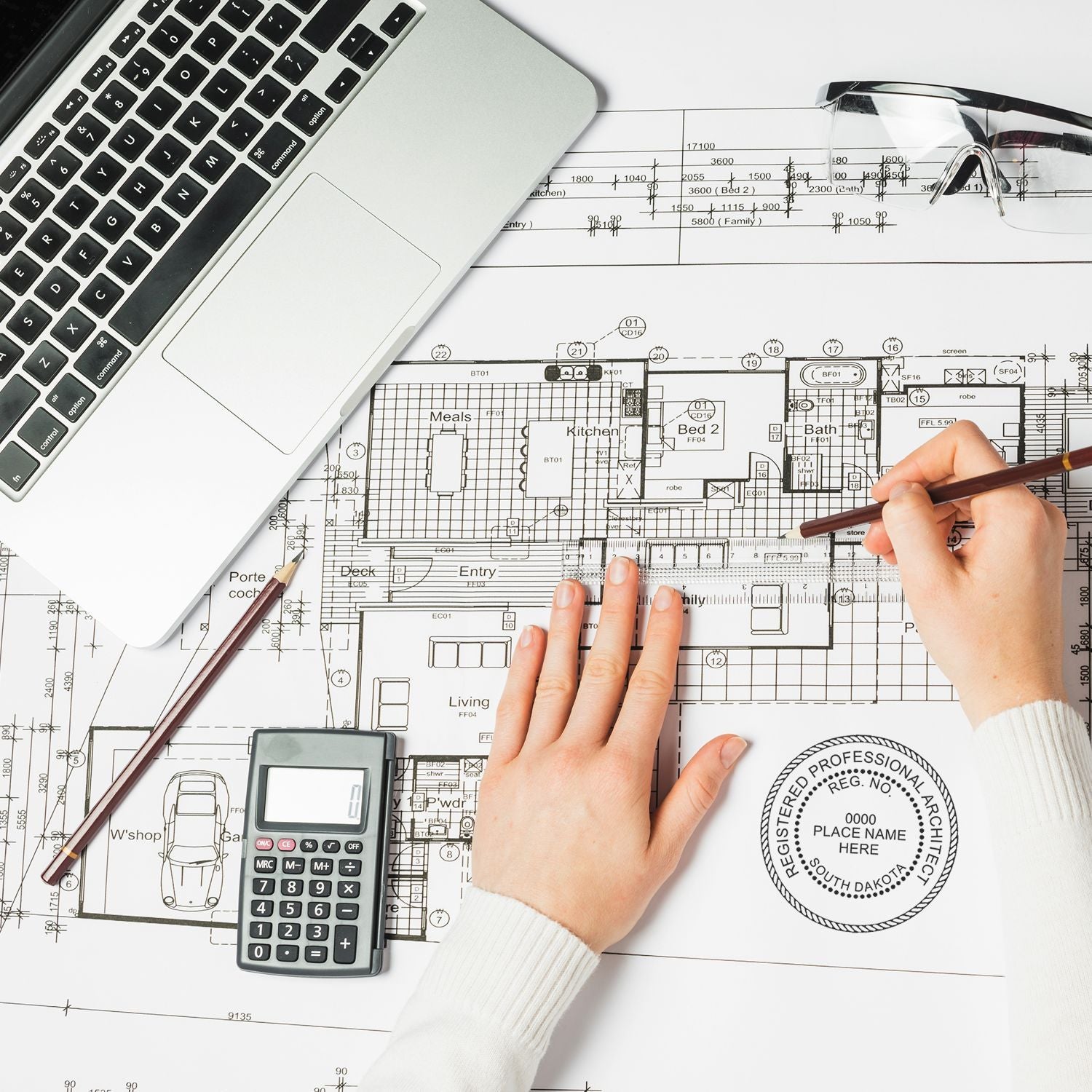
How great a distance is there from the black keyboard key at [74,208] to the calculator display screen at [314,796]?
46 centimetres

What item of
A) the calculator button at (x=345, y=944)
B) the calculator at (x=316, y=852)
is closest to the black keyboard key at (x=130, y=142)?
the calculator at (x=316, y=852)

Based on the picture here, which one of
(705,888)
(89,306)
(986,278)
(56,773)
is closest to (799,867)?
(705,888)

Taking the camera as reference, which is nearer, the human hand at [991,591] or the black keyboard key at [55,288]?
the human hand at [991,591]

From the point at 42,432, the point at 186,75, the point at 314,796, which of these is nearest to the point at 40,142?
the point at 186,75

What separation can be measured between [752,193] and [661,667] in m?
0.39

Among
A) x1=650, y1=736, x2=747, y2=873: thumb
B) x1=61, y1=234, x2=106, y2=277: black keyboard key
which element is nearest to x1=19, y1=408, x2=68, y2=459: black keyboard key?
x1=61, y1=234, x2=106, y2=277: black keyboard key

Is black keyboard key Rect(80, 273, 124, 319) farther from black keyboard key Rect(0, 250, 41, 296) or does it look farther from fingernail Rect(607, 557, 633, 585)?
fingernail Rect(607, 557, 633, 585)

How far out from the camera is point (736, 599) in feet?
2.55

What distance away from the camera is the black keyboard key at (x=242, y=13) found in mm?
804

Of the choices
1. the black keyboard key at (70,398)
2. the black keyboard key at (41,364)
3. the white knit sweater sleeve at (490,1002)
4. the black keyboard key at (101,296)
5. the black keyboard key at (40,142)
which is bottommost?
the white knit sweater sleeve at (490,1002)

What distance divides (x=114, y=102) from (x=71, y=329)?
188 mm

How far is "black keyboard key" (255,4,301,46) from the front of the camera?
31.5 inches

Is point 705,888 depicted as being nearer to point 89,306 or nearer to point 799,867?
point 799,867

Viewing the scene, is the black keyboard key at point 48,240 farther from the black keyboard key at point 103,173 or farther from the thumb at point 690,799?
the thumb at point 690,799
